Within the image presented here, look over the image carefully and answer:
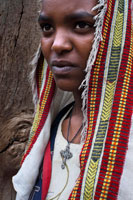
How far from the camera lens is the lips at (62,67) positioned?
3.01 ft

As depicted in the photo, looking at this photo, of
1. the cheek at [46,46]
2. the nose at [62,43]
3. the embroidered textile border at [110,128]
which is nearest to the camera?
the embroidered textile border at [110,128]

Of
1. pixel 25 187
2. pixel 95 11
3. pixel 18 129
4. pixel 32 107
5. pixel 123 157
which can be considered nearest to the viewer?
pixel 123 157

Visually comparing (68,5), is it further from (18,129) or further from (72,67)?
(18,129)

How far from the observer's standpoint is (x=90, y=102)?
0.91 metres

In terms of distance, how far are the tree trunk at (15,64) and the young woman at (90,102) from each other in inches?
16.8

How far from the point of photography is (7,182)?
1.51 meters

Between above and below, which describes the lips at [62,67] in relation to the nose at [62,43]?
below

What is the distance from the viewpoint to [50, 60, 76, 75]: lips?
3.01 feet

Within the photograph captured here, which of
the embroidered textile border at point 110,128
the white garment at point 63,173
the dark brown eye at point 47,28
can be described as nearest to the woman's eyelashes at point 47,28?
the dark brown eye at point 47,28

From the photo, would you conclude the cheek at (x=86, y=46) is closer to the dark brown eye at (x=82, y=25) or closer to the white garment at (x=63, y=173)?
the dark brown eye at (x=82, y=25)

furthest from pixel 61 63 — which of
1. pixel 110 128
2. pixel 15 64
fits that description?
pixel 15 64

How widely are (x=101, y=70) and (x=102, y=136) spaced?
25 cm

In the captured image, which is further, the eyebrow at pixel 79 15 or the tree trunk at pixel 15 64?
the tree trunk at pixel 15 64

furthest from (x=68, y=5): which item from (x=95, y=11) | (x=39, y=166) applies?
(x=39, y=166)
